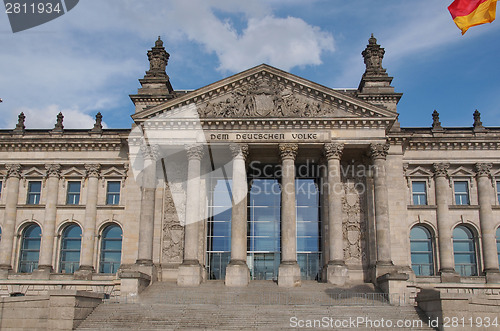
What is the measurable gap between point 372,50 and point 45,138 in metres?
27.9

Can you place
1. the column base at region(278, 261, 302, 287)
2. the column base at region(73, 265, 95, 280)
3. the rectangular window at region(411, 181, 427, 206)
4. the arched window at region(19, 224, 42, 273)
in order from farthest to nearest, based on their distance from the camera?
the arched window at region(19, 224, 42, 273) < the rectangular window at region(411, 181, 427, 206) < the column base at region(73, 265, 95, 280) < the column base at region(278, 261, 302, 287)

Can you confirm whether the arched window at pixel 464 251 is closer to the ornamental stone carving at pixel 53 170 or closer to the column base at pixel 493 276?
the column base at pixel 493 276

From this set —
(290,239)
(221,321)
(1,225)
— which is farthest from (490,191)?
(1,225)

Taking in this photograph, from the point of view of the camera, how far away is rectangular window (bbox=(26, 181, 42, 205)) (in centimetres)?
4722

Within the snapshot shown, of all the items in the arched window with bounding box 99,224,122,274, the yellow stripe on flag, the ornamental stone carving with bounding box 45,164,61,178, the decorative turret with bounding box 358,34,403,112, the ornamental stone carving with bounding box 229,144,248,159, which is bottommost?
Result: the arched window with bounding box 99,224,122,274

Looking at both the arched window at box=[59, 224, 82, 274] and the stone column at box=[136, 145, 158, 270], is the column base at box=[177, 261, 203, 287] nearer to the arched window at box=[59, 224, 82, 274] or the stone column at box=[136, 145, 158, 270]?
the stone column at box=[136, 145, 158, 270]

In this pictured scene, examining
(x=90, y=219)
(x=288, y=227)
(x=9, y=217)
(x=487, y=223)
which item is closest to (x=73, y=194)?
(x=90, y=219)

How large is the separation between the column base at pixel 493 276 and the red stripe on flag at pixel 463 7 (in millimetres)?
27244

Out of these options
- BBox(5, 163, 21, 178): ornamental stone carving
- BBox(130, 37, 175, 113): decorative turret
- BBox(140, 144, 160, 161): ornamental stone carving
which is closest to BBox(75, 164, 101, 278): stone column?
BBox(5, 163, 21, 178): ornamental stone carving

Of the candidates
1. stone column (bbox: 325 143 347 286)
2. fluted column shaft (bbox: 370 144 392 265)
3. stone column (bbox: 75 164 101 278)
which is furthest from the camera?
stone column (bbox: 75 164 101 278)

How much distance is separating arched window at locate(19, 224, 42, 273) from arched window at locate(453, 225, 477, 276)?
110 feet

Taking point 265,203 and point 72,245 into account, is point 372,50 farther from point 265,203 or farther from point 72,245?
point 72,245

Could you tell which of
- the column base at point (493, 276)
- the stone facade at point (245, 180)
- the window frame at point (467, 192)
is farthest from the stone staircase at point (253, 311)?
the window frame at point (467, 192)

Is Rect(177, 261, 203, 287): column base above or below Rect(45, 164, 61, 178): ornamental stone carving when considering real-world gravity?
below
